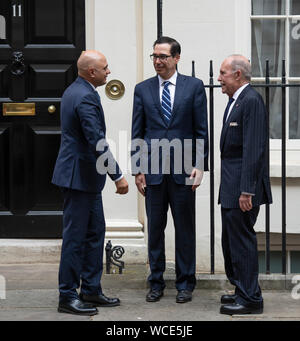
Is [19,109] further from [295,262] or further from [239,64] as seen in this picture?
[295,262]

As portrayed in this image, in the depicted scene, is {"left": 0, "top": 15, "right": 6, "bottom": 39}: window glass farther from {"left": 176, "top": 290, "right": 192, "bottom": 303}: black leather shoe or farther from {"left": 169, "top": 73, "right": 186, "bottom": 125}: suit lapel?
{"left": 176, "top": 290, "right": 192, "bottom": 303}: black leather shoe

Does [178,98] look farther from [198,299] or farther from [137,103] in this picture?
[198,299]

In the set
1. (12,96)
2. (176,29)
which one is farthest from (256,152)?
(12,96)

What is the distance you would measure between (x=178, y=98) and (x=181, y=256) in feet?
3.90

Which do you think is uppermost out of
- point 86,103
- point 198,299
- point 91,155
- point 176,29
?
point 176,29

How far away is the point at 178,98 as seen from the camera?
19.8 feet

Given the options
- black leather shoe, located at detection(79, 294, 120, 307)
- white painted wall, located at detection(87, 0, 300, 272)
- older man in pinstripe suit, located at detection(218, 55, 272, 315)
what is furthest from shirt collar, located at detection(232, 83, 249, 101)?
black leather shoe, located at detection(79, 294, 120, 307)

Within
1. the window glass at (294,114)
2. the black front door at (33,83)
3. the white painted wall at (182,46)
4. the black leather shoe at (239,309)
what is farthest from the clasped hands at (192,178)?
the window glass at (294,114)

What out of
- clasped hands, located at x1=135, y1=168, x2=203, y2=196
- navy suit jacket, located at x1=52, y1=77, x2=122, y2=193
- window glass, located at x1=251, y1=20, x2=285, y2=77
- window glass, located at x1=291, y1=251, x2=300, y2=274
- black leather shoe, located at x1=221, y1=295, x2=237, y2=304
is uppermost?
window glass, located at x1=251, y1=20, x2=285, y2=77

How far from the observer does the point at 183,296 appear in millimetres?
6082

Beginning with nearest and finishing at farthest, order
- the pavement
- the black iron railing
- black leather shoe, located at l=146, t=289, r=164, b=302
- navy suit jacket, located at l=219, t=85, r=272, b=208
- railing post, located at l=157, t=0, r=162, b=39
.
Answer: navy suit jacket, located at l=219, t=85, r=272, b=208 < the pavement < black leather shoe, located at l=146, t=289, r=164, b=302 < the black iron railing < railing post, located at l=157, t=0, r=162, b=39

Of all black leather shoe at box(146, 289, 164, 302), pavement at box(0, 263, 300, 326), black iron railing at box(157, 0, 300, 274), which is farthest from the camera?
black iron railing at box(157, 0, 300, 274)

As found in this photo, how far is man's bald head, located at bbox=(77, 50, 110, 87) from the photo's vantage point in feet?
19.0

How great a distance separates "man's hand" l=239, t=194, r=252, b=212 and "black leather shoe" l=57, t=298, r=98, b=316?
4.19 feet
